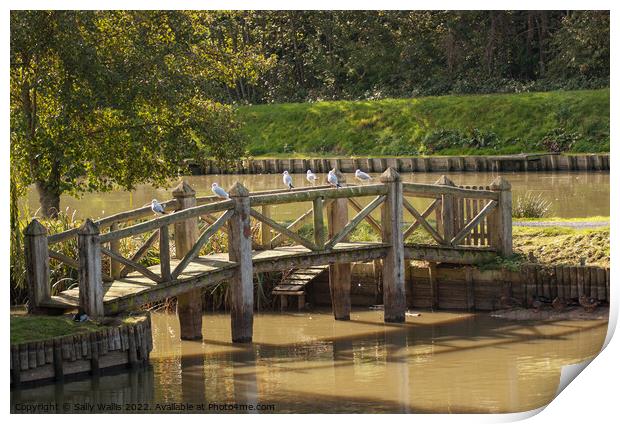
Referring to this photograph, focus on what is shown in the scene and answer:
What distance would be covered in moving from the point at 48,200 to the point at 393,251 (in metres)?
6.49

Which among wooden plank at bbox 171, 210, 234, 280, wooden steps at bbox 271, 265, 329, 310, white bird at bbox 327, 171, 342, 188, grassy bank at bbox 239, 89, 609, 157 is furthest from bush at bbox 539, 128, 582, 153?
wooden plank at bbox 171, 210, 234, 280

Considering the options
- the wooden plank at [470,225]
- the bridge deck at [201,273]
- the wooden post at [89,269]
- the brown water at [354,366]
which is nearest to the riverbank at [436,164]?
the wooden plank at [470,225]

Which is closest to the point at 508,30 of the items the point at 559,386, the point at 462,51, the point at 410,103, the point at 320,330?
the point at 462,51

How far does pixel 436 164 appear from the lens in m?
42.2

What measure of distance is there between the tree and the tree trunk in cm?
2

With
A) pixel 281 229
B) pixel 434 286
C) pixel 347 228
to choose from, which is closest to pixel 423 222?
pixel 434 286

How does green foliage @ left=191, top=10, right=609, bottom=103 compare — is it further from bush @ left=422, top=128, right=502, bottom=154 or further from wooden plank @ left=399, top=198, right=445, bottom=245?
wooden plank @ left=399, top=198, right=445, bottom=245

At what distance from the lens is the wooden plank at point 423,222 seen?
19.9 meters

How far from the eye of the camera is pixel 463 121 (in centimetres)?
4594

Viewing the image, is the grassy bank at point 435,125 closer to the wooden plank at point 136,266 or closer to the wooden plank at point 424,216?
the wooden plank at point 424,216

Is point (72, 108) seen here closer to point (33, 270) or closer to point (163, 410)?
point (33, 270)

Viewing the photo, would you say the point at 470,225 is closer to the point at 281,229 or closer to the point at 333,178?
the point at 333,178

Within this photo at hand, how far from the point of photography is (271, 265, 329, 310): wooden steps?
20984 mm

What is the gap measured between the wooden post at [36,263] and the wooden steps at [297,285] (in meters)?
5.24
